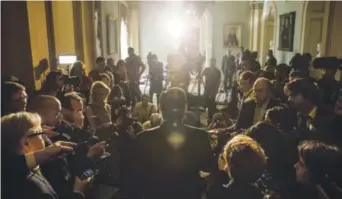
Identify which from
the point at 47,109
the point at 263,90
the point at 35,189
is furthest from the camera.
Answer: the point at 263,90

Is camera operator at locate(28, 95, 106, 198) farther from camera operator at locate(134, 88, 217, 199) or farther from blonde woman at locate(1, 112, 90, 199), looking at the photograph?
camera operator at locate(134, 88, 217, 199)

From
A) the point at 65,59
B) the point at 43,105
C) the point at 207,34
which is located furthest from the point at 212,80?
the point at 207,34

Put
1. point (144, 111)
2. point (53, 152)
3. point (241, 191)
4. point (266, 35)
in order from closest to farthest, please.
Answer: point (241, 191), point (53, 152), point (144, 111), point (266, 35)

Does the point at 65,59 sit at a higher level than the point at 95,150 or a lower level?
higher

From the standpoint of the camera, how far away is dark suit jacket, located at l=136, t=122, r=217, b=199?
6.40 ft

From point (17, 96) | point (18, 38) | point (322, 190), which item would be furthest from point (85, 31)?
point (322, 190)

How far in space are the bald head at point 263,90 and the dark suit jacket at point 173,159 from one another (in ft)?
3.95

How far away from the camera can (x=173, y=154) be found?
6.39 feet

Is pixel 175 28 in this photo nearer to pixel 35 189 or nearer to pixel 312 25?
pixel 312 25

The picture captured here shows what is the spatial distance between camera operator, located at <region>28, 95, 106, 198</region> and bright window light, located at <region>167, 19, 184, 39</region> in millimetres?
11892

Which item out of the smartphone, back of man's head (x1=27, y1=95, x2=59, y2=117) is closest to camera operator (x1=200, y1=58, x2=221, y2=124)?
back of man's head (x1=27, y1=95, x2=59, y2=117)

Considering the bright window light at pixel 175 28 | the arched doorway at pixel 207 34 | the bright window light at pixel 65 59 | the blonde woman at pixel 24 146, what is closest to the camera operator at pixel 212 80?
the bright window light at pixel 65 59

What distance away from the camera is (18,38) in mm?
3596

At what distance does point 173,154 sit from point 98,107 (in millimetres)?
1624
